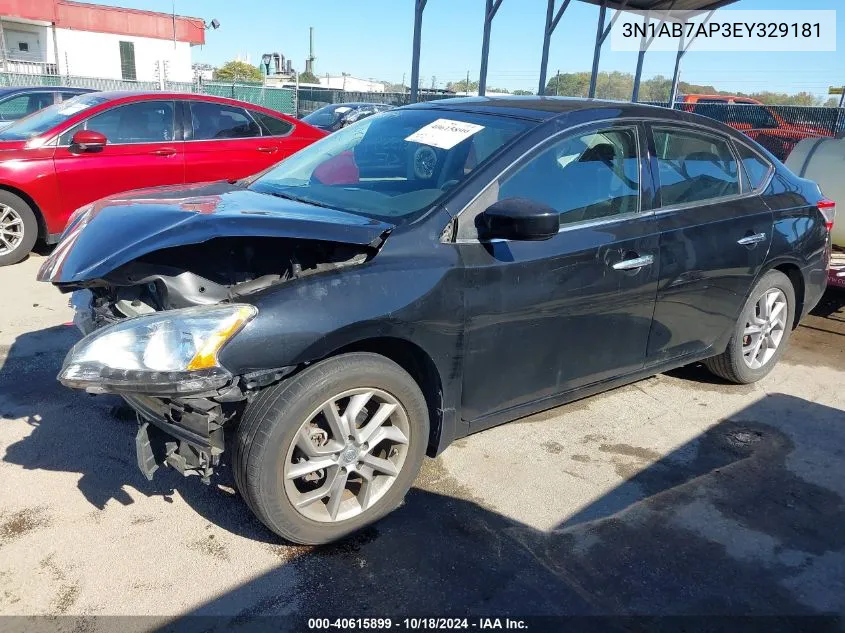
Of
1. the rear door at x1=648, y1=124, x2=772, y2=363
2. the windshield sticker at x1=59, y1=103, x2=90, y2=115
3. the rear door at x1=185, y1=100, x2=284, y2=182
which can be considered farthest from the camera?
the rear door at x1=185, y1=100, x2=284, y2=182

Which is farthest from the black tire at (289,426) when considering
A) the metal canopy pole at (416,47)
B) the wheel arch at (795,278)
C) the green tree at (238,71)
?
the green tree at (238,71)

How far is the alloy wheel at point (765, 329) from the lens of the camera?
14.4 feet

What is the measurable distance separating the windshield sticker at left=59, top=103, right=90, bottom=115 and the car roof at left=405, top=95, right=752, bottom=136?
14.7 feet

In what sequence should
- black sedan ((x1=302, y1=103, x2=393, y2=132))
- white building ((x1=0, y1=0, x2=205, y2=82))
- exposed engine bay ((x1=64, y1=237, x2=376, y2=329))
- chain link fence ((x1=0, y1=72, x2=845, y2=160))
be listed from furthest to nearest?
1. white building ((x1=0, y1=0, x2=205, y2=82))
2. chain link fence ((x1=0, y1=72, x2=845, y2=160))
3. black sedan ((x1=302, y1=103, x2=393, y2=132))
4. exposed engine bay ((x1=64, y1=237, x2=376, y2=329))

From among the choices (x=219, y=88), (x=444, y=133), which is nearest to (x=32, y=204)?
(x=444, y=133)

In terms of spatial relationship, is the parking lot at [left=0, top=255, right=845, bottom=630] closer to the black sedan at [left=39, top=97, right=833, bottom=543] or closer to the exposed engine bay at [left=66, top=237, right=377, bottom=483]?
the black sedan at [left=39, top=97, right=833, bottom=543]

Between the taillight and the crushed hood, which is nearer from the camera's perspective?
the crushed hood

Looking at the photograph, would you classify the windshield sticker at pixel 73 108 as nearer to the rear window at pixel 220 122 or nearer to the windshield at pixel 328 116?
the rear window at pixel 220 122

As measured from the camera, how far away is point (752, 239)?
4031mm

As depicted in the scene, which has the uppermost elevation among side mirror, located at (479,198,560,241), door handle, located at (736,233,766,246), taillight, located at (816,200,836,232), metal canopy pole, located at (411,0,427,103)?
metal canopy pole, located at (411,0,427,103)

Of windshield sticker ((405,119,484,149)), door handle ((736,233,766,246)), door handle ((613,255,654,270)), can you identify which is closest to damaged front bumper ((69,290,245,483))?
windshield sticker ((405,119,484,149))

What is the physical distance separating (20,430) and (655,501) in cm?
320

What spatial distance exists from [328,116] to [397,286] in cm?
1312

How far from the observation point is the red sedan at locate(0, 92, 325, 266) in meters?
6.43
